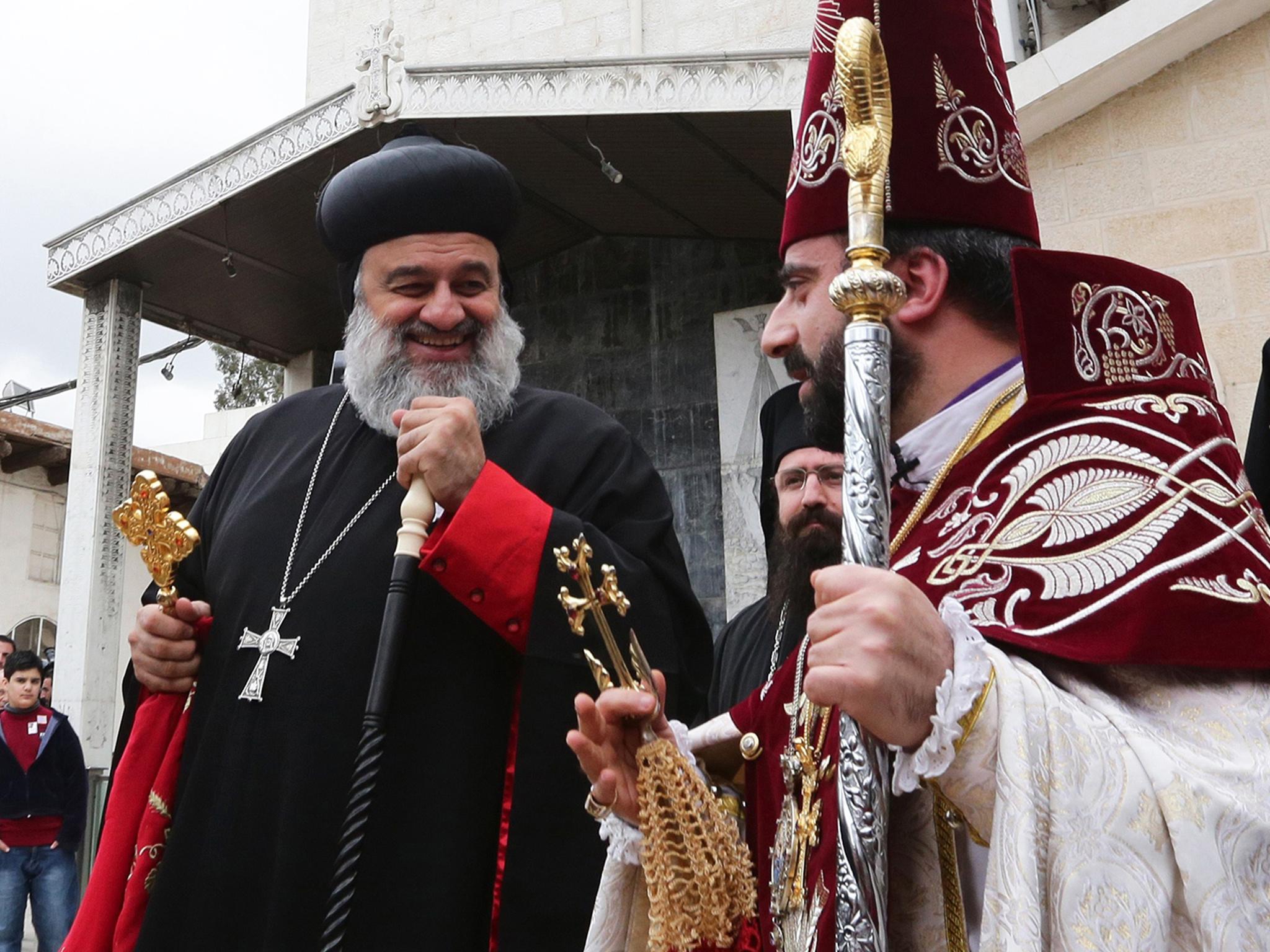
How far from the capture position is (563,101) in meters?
8.34

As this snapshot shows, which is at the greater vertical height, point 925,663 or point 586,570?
point 586,570

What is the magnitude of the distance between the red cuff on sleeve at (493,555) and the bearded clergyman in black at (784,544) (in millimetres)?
1058

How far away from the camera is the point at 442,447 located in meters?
2.58

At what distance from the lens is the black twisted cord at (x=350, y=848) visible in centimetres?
229

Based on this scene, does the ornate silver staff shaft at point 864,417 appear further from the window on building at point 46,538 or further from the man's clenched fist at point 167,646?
the window on building at point 46,538

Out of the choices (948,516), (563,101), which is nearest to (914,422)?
(948,516)

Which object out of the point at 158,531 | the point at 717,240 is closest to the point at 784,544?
the point at 158,531

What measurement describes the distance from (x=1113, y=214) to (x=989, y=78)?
10.8ft

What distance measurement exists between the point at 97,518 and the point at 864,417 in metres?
9.17

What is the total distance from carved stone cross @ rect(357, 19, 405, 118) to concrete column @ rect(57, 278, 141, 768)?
9.32 feet

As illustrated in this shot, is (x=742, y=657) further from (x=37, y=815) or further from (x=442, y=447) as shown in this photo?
(x=37, y=815)

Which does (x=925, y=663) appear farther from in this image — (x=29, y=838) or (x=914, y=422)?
(x=29, y=838)

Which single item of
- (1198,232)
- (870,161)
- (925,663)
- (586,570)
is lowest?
(925,663)

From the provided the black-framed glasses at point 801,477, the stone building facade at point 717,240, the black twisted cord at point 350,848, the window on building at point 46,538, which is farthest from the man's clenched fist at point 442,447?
the window on building at point 46,538
